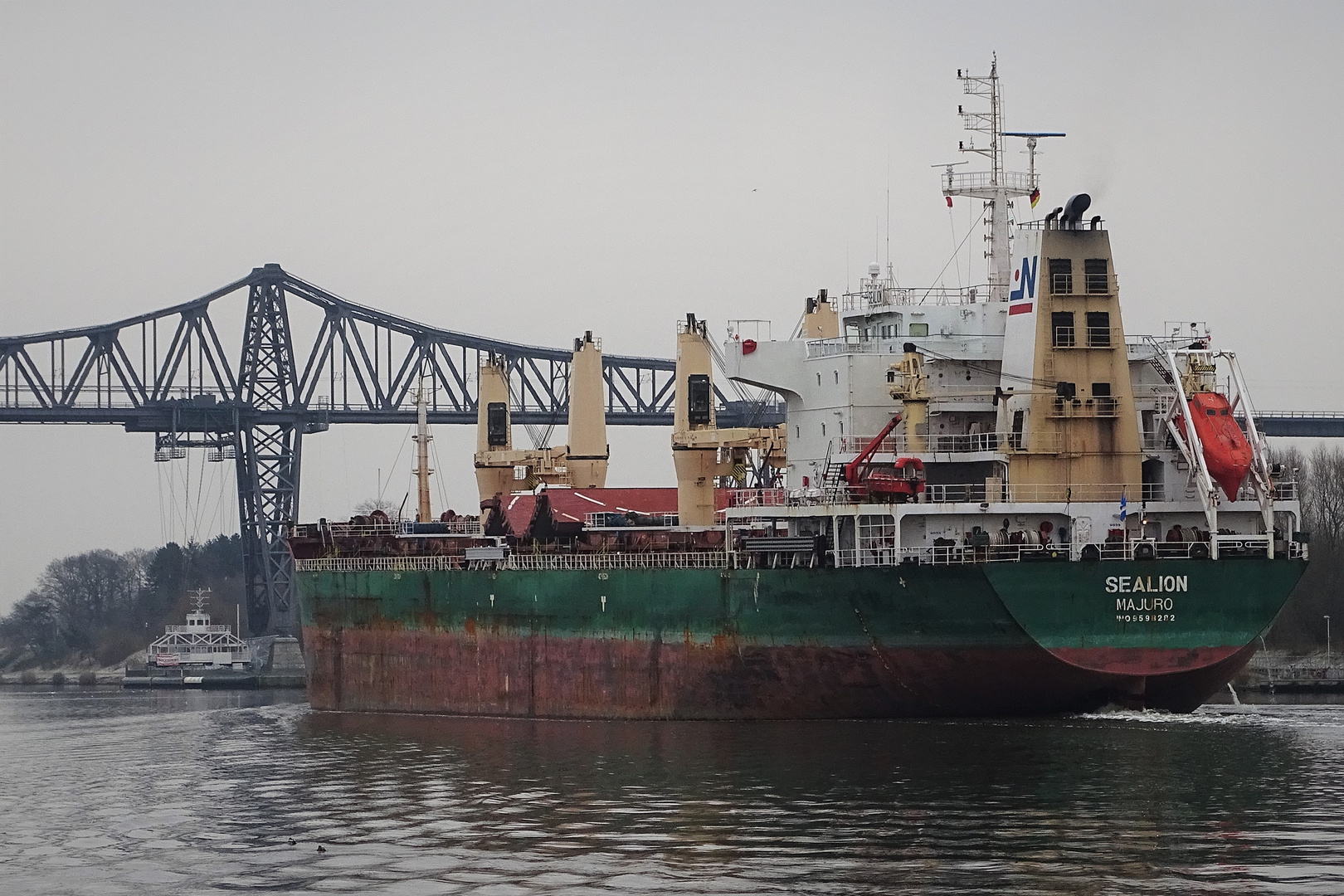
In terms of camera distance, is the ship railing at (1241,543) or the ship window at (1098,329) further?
the ship window at (1098,329)

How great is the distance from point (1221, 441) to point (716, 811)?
1462 centimetres

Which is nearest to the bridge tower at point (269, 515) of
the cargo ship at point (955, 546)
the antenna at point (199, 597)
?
the antenna at point (199, 597)

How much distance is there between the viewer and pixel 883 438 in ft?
136

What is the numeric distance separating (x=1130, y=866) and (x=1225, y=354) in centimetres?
1783

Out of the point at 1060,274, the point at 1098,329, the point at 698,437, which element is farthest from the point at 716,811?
the point at 698,437

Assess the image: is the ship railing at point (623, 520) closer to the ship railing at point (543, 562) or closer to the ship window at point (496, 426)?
the ship railing at point (543, 562)

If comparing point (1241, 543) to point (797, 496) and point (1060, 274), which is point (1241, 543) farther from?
point (797, 496)

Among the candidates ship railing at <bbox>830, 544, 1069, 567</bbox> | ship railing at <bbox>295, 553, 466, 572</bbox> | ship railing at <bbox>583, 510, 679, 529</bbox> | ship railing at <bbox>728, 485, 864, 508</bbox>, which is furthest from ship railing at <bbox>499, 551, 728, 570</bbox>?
ship railing at <bbox>830, 544, 1069, 567</bbox>

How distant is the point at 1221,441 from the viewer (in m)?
38.9

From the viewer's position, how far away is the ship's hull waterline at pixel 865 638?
124ft

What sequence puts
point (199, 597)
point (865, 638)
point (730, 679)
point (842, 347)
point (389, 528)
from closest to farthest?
point (865, 638) → point (730, 679) → point (842, 347) → point (389, 528) → point (199, 597)

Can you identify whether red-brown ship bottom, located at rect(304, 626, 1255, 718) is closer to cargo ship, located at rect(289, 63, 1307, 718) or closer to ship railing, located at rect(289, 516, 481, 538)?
cargo ship, located at rect(289, 63, 1307, 718)

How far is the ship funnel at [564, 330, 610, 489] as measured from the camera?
59.1 m

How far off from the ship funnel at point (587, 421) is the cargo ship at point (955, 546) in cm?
1014
